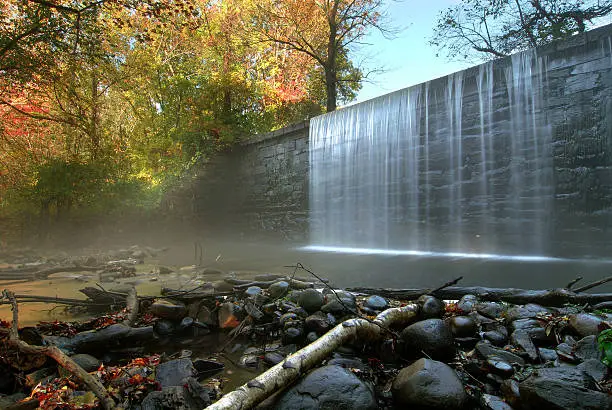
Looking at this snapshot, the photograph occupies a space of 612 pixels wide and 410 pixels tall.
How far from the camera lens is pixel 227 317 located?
3.27 metres

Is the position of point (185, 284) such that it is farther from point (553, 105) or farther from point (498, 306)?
point (553, 105)

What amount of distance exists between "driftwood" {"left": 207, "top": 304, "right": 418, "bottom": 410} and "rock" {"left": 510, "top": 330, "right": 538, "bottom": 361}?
0.75 m

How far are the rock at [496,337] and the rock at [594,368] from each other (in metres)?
0.55

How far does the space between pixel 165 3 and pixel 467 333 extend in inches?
311

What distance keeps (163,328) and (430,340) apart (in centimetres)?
232

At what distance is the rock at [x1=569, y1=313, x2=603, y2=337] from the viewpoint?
7.75ft

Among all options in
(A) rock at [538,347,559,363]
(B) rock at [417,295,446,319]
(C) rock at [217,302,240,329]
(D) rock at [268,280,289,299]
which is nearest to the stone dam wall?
(B) rock at [417,295,446,319]

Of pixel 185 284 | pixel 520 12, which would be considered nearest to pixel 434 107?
pixel 520 12

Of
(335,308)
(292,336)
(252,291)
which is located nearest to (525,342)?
(335,308)

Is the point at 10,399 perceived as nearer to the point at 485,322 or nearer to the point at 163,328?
the point at 163,328

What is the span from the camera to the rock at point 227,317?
3242 millimetres

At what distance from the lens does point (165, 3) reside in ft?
23.2

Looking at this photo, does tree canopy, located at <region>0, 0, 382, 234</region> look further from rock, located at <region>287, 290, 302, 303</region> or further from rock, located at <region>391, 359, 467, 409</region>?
rock, located at <region>391, 359, 467, 409</region>

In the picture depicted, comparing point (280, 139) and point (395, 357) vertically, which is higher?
point (280, 139)
